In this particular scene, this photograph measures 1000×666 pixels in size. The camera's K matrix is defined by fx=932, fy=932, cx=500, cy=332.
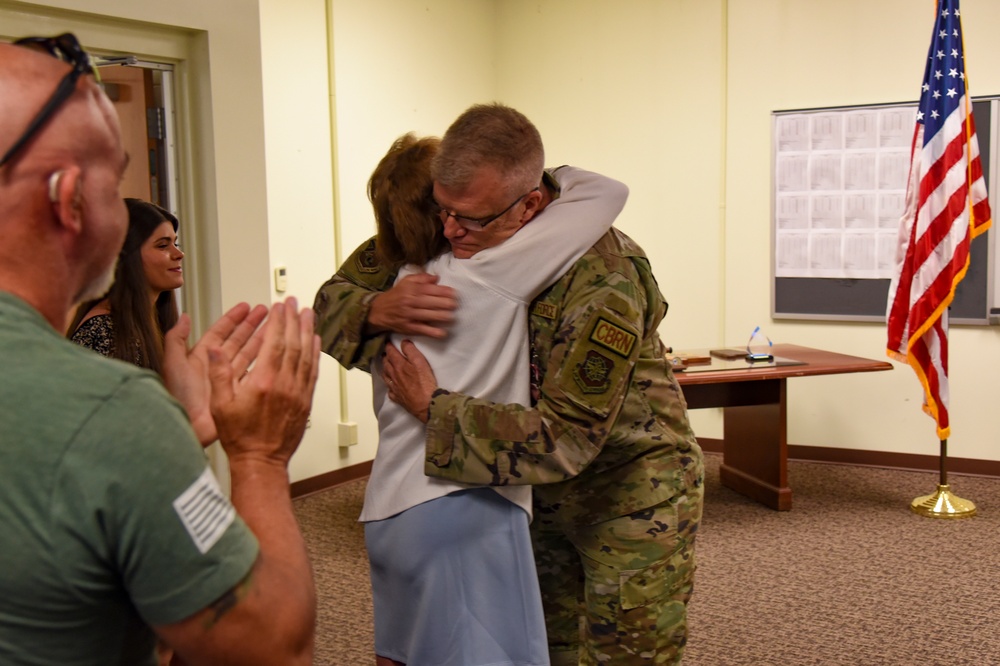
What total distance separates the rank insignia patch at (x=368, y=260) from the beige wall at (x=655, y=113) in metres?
3.10

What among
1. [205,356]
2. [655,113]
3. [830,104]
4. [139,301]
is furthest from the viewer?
[655,113]

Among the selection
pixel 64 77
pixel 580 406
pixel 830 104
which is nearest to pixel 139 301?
pixel 580 406

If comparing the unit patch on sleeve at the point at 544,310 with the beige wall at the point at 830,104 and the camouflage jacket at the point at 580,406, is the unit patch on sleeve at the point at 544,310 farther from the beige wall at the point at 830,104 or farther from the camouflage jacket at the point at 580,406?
the beige wall at the point at 830,104

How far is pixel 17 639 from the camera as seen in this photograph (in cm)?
78

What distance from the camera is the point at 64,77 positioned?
84cm

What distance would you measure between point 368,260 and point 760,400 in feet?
11.1

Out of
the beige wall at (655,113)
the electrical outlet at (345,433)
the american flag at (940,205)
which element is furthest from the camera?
the electrical outlet at (345,433)

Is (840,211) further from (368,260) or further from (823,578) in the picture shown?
(368,260)

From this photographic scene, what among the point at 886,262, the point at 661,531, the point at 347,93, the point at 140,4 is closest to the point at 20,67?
the point at 661,531

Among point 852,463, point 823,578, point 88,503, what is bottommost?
point 823,578

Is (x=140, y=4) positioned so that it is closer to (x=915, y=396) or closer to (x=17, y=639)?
(x=17, y=639)

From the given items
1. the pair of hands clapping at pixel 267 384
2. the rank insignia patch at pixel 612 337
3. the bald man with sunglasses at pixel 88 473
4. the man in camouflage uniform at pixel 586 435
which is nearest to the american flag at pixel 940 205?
the man in camouflage uniform at pixel 586 435

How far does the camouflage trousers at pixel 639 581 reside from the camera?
5.90ft

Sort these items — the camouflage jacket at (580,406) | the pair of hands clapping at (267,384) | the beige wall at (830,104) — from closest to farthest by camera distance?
the pair of hands clapping at (267,384) → the camouflage jacket at (580,406) → the beige wall at (830,104)
